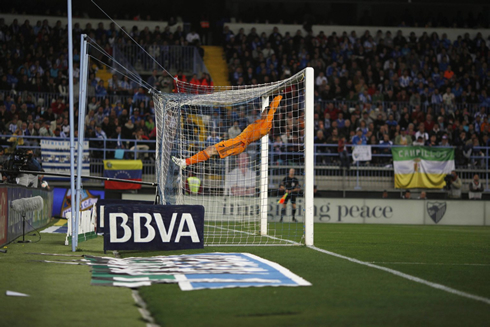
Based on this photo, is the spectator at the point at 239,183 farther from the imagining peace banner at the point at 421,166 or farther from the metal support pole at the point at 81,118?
the metal support pole at the point at 81,118

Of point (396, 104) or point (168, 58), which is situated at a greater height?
point (168, 58)

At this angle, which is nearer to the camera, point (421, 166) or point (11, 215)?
point (11, 215)

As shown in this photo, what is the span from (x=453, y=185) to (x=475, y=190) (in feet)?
2.87

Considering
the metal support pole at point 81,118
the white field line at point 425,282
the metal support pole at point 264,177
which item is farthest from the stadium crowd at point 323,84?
the white field line at point 425,282

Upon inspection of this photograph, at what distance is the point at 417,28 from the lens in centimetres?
3241

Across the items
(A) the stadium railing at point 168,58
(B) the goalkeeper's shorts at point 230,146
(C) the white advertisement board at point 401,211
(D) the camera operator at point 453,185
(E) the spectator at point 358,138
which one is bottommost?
(C) the white advertisement board at point 401,211

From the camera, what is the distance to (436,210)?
2225 cm

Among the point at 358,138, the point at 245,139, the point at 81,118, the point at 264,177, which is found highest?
the point at 358,138

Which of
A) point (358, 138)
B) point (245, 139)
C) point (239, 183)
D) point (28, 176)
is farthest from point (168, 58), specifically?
point (245, 139)

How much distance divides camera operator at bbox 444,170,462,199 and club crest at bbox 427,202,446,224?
3.26 ft

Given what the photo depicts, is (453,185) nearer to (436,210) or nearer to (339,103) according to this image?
(436,210)

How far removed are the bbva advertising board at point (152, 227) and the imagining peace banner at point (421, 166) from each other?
594 inches

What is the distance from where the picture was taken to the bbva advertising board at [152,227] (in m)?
8.89

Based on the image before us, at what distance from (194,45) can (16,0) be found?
994 centimetres
